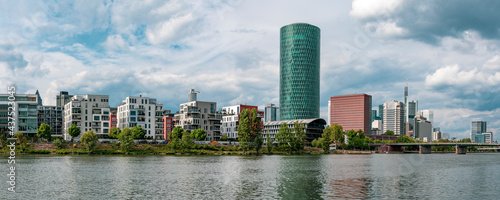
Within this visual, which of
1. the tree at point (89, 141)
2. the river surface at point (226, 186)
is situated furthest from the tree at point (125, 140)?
the river surface at point (226, 186)

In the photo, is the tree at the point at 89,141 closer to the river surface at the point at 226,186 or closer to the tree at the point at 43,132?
the tree at the point at 43,132

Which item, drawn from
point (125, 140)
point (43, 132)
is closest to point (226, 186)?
point (125, 140)

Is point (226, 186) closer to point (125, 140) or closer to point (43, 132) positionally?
point (125, 140)

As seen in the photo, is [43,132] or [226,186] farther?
[43,132]

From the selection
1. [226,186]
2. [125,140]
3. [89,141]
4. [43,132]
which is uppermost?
[43,132]

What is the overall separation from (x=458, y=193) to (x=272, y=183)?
3055 centimetres

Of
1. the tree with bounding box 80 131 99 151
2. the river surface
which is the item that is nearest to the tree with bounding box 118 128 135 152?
the tree with bounding box 80 131 99 151

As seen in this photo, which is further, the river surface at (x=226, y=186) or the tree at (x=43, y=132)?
the tree at (x=43, y=132)

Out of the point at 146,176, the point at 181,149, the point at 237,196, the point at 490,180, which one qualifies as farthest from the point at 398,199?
the point at 181,149

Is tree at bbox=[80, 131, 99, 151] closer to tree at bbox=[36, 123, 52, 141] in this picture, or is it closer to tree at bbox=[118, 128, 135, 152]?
tree at bbox=[118, 128, 135, 152]

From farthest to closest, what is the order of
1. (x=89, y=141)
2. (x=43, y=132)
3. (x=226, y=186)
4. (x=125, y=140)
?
1. (x=43, y=132)
2. (x=125, y=140)
3. (x=89, y=141)
4. (x=226, y=186)

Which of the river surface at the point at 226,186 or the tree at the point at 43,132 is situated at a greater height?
the tree at the point at 43,132

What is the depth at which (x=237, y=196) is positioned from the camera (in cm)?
6041

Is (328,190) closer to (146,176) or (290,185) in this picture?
(290,185)
